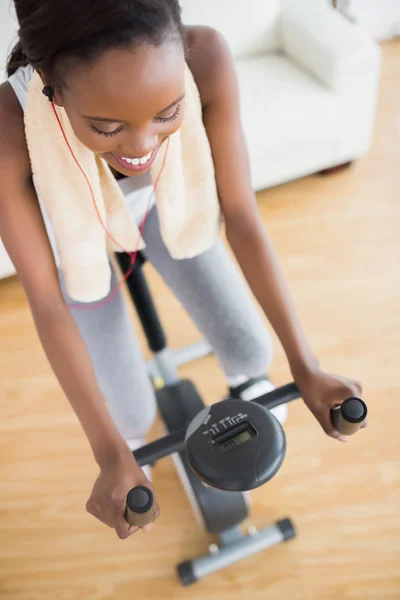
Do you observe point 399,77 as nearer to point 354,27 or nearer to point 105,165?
point 354,27

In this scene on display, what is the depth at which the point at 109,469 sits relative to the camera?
0.75 metres

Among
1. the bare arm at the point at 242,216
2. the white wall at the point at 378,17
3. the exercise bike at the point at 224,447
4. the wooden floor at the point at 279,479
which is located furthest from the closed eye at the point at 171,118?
the white wall at the point at 378,17

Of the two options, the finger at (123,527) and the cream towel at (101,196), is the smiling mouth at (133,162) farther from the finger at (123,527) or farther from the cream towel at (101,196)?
the finger at (123,527)

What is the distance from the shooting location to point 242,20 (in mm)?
1903

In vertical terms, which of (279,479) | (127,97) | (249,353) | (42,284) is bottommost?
(279,479)

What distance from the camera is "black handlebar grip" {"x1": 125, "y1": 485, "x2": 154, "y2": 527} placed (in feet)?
1.92

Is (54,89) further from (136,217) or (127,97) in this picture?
(136,217)

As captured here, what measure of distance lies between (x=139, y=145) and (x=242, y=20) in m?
1.50

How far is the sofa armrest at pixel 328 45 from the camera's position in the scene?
5.73ft

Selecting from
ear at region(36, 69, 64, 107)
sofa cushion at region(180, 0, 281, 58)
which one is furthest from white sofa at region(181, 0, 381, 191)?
ear at region(36, 69, 64, 107)

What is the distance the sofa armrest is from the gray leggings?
37.4 inches

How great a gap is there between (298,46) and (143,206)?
1164 mm

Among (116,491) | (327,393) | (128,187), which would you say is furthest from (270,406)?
(128,187)

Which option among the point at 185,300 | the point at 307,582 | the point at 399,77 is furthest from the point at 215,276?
the point at 399,77
